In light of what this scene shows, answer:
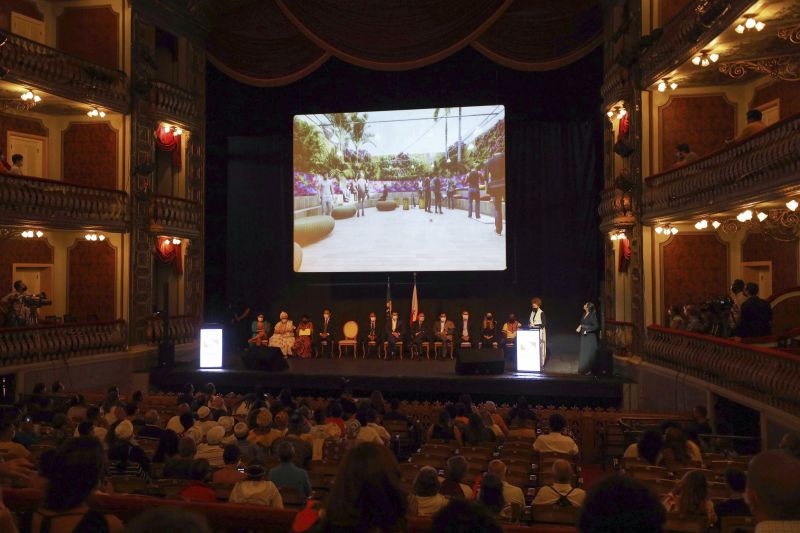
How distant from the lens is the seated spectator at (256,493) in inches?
179

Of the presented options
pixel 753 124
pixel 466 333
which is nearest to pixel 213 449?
pixel 753 124

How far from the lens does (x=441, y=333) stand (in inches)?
669

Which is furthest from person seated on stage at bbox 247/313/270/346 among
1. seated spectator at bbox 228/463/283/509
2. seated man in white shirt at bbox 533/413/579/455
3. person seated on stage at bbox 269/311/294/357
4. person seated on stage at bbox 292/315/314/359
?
seated spectator at bbox 228/463/283/509

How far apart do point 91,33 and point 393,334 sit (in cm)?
994

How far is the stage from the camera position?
43.2 feet

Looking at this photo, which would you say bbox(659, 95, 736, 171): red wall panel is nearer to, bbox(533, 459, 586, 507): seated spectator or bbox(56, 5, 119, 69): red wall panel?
bbox(533, 459, 586, 507): seated spectator

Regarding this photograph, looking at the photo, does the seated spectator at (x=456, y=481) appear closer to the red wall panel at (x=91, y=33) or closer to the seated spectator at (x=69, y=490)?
the seated spectator at (x=69, y=490)

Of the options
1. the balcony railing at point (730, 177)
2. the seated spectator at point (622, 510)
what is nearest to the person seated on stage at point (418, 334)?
the balcony railing at point (730, 177)

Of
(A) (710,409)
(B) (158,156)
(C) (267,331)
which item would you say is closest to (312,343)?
(C) (267,331)

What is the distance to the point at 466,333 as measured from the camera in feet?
56.2

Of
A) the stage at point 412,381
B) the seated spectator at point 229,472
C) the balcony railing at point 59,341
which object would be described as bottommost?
the stage at point 412,381

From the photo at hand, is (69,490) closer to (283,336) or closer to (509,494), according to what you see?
(509,494)

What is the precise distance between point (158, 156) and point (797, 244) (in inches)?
564

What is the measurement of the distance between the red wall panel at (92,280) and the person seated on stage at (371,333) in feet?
19.8
